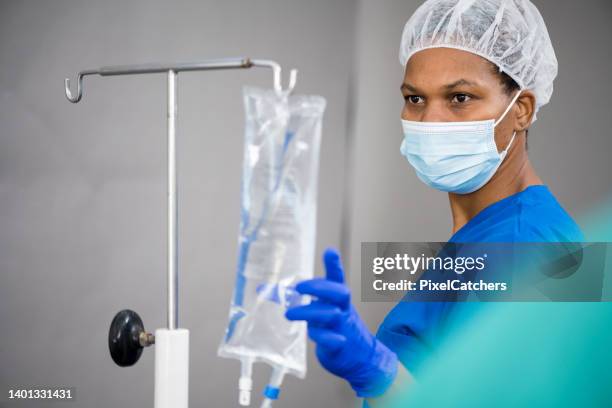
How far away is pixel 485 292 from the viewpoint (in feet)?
3.94

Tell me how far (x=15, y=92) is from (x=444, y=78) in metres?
1.18

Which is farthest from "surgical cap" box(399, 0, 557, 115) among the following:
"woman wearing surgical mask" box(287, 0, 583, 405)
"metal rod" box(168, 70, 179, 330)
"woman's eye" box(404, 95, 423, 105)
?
"metal rod" box(168, 70, 179, 330)

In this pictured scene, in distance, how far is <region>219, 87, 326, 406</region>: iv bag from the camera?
0.90 metres

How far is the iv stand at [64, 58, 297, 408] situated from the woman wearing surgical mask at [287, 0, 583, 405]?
406mm

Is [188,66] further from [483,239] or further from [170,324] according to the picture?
[483,239]

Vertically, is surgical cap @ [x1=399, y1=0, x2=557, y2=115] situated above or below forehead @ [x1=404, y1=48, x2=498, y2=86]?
above

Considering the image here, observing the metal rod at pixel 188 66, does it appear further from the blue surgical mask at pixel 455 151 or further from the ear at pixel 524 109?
the ear at pixel 524 109

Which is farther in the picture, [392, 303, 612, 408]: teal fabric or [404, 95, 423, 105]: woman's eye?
[404, 95, 423, 105]: woman's eye

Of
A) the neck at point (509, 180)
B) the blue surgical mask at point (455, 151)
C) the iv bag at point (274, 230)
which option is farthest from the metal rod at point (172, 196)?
the neck at point (509, 180)

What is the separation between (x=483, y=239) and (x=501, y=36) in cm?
42

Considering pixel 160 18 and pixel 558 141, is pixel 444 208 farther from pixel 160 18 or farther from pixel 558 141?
pixel 160 18

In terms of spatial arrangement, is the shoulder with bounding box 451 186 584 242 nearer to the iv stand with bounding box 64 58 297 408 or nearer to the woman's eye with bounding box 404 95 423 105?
the woman's eye with bounding box 404 95 423 105

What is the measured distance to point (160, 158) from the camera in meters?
1.88

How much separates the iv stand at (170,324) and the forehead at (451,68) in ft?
1.38
